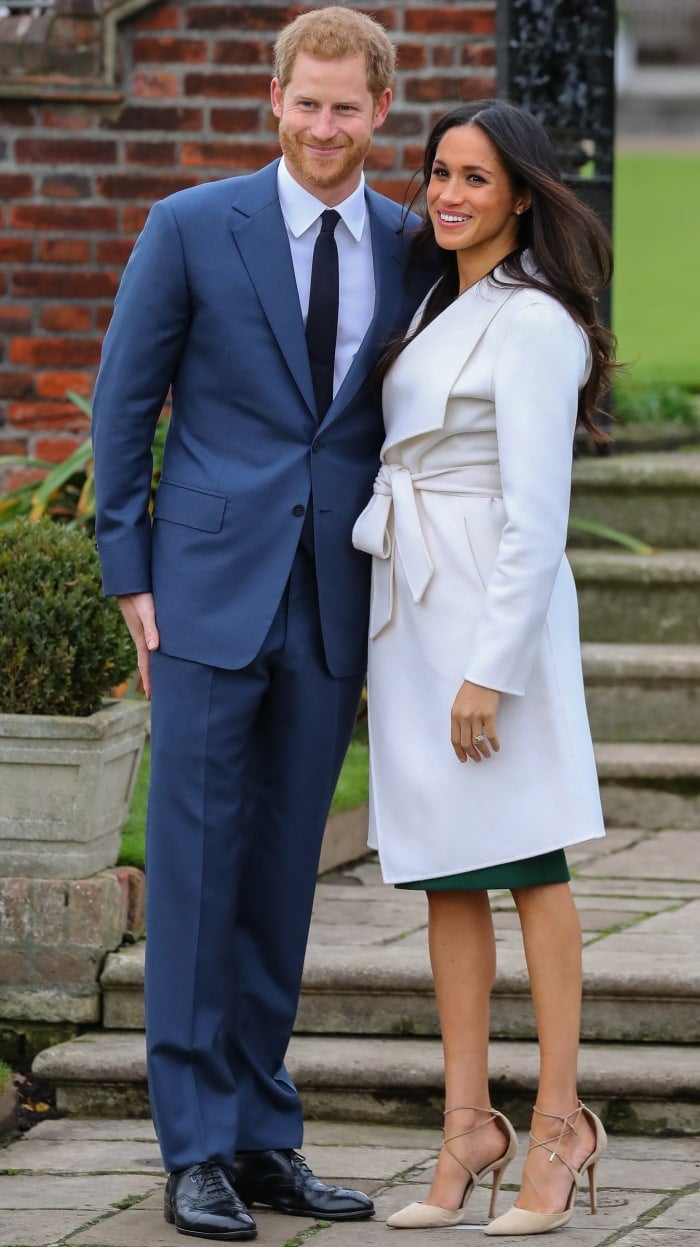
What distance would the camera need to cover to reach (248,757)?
10.8 ft

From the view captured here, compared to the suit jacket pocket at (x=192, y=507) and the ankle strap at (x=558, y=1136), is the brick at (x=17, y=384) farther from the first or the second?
the ankle strap at (x=558, y=1136)

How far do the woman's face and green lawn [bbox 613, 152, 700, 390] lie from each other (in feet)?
10.5

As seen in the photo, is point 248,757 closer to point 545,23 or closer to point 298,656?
point 298,656

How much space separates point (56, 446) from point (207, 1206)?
3.18 m

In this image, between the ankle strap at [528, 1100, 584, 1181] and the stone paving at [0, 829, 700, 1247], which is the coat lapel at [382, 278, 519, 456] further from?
the stone paving at [0, 829, 700, 1247]

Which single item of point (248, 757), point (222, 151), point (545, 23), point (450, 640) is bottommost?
point (248, 757)

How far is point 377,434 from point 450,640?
0.41 meters

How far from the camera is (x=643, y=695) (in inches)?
228

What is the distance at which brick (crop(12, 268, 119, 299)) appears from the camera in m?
5.84

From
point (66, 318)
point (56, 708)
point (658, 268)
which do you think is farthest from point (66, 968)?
point (658, 268)

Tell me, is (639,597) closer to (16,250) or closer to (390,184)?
(390,184)

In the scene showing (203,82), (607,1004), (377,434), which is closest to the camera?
(377,434)

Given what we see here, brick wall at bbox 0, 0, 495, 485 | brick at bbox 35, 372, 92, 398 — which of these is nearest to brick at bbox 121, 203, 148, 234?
brick wall at bbox 0, 0, 495, 485

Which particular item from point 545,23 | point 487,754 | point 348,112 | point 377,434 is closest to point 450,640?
point 487,754
